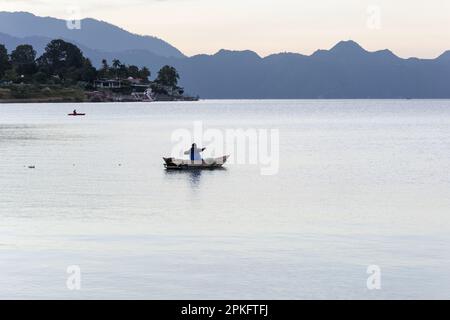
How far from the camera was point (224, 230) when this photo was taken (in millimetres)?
45969

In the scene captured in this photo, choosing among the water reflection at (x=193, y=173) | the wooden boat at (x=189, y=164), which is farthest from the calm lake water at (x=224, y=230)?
the wooden boat at (x=189, y=164)

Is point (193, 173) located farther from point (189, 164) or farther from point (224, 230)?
point (224, 230)

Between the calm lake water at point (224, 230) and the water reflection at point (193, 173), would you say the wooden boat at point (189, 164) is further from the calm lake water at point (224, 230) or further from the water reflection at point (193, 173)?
the calm lake water at point (224, 230)

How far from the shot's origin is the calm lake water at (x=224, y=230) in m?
32.8

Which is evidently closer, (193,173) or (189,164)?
(193,173)

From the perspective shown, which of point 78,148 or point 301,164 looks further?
point 78,148

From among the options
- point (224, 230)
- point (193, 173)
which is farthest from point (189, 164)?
point (224, 230)
